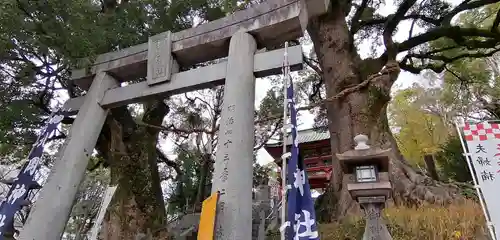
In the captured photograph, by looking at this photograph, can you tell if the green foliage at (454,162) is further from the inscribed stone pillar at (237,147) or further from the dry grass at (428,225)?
the inscribed stone pillar at (237,147)

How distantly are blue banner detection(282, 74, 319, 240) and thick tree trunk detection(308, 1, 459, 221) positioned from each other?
2838 millimetres

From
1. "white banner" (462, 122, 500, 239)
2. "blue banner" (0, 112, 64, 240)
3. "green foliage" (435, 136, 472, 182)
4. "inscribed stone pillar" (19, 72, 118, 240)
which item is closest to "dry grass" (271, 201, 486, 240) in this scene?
"white banner" (462, 122, 500, 239)

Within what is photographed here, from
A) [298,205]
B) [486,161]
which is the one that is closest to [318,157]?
[486,161]

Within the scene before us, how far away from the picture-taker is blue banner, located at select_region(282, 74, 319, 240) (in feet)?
9.05

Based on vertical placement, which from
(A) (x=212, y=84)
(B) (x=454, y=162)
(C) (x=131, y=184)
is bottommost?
(C) (x=131, y=184)

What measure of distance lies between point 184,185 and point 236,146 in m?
9.07

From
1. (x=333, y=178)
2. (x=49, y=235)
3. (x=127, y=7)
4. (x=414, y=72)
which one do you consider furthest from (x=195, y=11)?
(x=414, y=72)

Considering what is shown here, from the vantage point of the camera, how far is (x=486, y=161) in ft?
13.8

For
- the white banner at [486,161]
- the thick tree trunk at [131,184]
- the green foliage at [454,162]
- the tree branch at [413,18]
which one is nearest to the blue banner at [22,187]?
the thick tree trunk at [131,184]

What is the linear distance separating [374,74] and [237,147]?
169 inches

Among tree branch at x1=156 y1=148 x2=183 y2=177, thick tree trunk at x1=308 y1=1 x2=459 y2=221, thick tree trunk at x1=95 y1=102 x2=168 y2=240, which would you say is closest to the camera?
thick tree trunk at x1=308 y1=1 x2=459 y2=221

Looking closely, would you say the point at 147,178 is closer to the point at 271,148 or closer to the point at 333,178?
the point at 333,178

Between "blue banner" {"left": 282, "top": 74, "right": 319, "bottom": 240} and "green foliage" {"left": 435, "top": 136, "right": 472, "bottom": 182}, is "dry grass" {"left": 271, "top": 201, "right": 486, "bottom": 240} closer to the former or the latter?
"blue banner" {"left": 282, "top": 74, "right": 319, "bottom": 240}

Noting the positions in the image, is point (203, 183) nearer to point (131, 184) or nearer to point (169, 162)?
point (169, 162)
